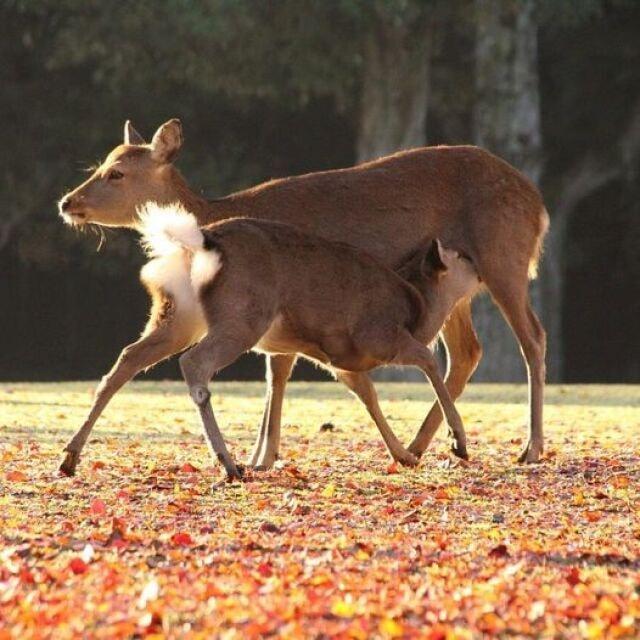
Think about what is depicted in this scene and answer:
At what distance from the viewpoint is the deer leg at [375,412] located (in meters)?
9.82

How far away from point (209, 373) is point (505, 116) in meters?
16.8

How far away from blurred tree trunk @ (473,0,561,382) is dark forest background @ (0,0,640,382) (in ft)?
0.09

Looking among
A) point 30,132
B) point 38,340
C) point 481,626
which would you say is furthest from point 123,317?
point 481,626

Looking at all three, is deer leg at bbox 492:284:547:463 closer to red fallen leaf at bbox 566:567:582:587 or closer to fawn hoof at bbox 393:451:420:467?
fawn hoof at bbox 393:451:420:467

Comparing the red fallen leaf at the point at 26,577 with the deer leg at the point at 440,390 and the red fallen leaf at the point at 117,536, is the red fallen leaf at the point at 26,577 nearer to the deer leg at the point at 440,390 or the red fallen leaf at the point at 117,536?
the red fallen leaf at the point at 117,536

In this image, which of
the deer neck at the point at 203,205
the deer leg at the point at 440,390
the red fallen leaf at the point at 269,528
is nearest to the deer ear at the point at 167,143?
the deer neck at the point at 203,205

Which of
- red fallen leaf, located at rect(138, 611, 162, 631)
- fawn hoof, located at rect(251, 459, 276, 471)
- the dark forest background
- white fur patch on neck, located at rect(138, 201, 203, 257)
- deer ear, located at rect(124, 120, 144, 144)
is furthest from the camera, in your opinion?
the dark forest background

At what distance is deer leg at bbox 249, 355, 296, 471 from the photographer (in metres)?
9.75

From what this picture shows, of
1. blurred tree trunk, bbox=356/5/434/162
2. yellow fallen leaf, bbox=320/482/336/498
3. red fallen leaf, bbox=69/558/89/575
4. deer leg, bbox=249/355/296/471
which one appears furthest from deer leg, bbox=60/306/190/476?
blurred tree trunk, bbox=356/5/434/162

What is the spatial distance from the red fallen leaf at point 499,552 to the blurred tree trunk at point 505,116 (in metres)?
18.4

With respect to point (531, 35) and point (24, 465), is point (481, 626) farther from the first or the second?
point (531, 35)

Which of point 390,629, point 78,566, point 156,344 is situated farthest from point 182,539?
point 156,344

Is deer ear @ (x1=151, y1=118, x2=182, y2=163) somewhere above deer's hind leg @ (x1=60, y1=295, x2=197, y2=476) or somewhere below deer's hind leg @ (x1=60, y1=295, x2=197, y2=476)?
above

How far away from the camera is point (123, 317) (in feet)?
102
